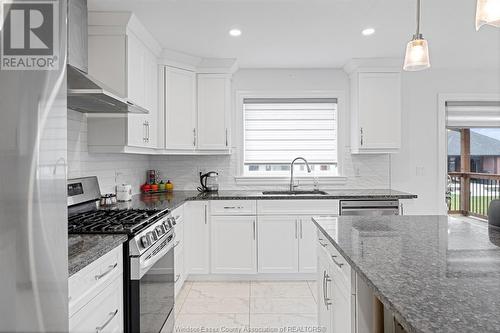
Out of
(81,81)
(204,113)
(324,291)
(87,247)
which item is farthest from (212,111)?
(87,247)

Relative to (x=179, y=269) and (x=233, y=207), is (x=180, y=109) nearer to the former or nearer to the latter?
(x=233, y=207)

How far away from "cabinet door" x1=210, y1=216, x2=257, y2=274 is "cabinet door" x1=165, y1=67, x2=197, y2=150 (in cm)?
95

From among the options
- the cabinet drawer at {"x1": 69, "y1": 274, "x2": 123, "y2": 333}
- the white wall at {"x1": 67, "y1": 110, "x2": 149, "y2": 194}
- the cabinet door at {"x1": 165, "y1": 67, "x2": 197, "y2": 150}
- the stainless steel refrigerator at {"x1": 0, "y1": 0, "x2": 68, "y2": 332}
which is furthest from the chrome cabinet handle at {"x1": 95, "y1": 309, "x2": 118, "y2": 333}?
the cabinet door at {"x1": 165, "y1": 67, "x2": 197, "y2": 150}

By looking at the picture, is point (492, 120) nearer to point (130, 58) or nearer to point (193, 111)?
point (193, 111)

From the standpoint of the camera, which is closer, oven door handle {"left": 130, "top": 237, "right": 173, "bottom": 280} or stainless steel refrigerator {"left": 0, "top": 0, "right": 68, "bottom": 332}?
stainless steel refrigerator {"left": 0, "top": 0, "right": 68, "bottom": 332}

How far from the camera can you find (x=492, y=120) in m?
4.41

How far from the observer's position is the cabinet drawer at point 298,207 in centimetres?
355

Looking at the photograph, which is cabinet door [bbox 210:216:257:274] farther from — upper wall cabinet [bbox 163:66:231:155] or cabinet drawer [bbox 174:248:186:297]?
upper wall cabinet [bbox 163:66:231:155]

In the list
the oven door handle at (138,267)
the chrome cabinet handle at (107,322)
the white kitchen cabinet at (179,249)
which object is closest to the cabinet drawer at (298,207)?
the white kitchen cabinet at (179,249)

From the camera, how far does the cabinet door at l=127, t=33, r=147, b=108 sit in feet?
9.21

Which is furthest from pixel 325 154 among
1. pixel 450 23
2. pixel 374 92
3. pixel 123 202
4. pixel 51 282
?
pixel 51 282

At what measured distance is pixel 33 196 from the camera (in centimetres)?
57

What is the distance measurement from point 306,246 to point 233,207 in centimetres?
89

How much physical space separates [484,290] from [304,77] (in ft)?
12.0
